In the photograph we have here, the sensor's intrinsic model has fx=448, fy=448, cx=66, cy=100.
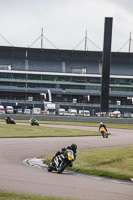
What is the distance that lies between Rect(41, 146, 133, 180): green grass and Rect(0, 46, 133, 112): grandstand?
8646cm

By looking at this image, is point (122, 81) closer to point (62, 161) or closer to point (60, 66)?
point (60, 66)

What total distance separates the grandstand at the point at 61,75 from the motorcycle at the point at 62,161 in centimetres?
9151

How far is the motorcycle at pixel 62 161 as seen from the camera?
15797mm

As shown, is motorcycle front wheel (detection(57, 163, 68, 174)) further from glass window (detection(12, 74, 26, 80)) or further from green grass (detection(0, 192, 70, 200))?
glass window (detection(12, 74, 26, 80))

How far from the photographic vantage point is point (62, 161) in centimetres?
1598

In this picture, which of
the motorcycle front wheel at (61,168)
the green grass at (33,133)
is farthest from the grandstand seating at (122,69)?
the motorcycle front wheel at (61,168)

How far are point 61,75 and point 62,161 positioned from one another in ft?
308

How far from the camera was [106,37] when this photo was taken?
7919 centimetres

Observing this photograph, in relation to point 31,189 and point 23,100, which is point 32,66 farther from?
point 31,189

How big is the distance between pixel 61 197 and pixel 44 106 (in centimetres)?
8571

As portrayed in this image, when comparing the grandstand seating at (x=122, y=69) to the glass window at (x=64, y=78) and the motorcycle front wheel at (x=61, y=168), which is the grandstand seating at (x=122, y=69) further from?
the motorcycle front wheel at (x=61, y=168)

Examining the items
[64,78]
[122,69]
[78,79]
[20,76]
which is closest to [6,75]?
[20,76]

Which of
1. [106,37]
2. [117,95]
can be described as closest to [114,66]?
[117,95]

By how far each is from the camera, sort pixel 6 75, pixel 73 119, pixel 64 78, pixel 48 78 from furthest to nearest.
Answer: pixel 64 78 < pixel 48 78 < pixel 6 75 < pixel 73 119
